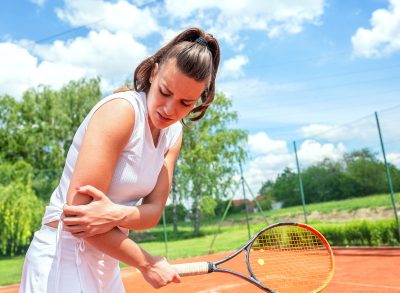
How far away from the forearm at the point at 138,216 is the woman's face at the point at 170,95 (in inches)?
10.3

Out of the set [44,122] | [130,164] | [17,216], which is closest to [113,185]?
[130,164]

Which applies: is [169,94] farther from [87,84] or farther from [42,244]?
[87,84]

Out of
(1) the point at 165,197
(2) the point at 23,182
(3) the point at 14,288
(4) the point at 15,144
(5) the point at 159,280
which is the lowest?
(3) the point at 14,288

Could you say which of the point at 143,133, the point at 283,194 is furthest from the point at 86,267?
the point at 283,194

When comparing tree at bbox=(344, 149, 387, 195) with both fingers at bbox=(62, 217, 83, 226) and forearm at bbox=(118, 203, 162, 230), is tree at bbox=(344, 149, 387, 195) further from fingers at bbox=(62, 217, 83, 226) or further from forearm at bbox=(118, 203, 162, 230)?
fingers at bbox=(62, 217, 83, 226)

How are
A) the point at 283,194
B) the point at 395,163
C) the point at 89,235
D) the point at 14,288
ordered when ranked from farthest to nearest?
1. the point at 283,194
2. the point at 395,163
3. the point at 14,288
4. the point at 89,235

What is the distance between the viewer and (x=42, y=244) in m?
1.33

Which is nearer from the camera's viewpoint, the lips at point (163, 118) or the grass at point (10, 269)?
the lips at point (163, 118)

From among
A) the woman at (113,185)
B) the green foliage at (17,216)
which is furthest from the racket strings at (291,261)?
the green foliage at (17,216)

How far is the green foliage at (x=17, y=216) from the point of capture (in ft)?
44.1

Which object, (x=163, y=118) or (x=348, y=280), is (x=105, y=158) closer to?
(x=163, y=118)

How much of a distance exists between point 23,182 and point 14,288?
7.53m

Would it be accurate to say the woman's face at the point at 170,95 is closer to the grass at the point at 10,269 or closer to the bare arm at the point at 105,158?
the bare arm at the point at 105,158

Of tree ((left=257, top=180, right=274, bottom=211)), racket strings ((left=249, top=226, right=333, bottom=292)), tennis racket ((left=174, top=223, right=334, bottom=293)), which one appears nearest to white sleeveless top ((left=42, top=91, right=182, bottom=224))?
tennis racket ((left=174, top=223, right=334, bottom=293))
